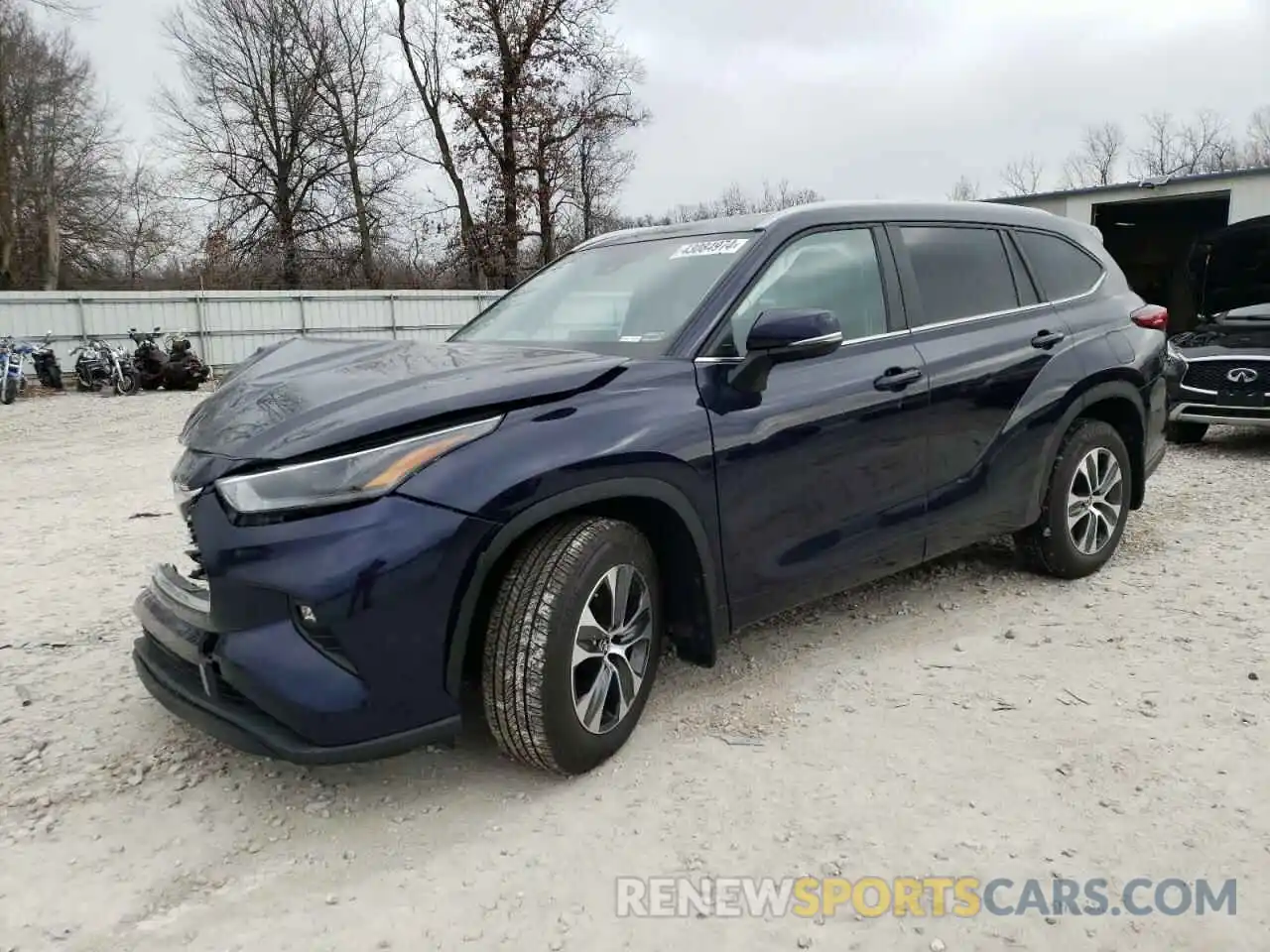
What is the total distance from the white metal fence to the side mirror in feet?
49.5

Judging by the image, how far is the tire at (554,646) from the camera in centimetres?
247

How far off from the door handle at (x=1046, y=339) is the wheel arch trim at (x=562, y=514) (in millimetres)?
2070

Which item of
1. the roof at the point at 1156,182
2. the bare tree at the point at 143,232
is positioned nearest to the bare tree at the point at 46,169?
the bare tree at the point at 143,232

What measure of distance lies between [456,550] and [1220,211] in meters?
21.8

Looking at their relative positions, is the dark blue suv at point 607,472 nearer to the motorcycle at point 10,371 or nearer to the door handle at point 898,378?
the door handle at point 898,378

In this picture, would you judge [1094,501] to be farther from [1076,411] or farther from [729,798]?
[729,798]

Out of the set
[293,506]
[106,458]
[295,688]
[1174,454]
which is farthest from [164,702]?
[1174,454]

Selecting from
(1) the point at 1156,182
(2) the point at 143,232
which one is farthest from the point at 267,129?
(1) the point at 1156,182

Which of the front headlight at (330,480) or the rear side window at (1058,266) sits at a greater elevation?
the rear side window at (1058,266)

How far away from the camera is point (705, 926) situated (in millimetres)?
2129

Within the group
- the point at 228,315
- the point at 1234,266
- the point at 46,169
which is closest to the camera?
the point at 1234,266

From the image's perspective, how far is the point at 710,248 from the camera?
335 centimetres

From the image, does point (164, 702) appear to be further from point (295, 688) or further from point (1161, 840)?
point (1161, 840)

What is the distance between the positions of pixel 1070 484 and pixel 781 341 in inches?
83.6
